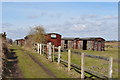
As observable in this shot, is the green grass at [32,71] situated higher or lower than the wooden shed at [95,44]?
lower

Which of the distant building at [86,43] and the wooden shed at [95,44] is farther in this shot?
the distant building at [86,43]

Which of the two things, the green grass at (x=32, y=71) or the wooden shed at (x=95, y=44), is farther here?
the wooden shed at (x=95, y=44)

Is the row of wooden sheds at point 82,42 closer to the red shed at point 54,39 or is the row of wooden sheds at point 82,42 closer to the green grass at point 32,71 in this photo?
the red shed at point 54,39

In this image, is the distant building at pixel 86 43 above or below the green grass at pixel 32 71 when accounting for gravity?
above

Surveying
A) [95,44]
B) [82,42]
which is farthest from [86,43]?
[95,44]

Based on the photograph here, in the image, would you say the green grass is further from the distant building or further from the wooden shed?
the distant building

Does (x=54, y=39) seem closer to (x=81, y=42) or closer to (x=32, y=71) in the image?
(x=81, y=42)

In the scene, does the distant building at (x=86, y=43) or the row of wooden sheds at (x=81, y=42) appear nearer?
the row of wooden sheds at (x=81, y=42)

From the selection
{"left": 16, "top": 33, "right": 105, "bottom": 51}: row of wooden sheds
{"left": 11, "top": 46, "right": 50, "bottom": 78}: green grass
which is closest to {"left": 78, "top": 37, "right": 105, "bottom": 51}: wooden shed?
{"left": 16, "top": 33, "right": 105, "bottom": 51}: row of wooden sheds

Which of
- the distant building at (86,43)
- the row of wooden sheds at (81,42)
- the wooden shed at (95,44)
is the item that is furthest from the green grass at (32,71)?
the distant building at (86,43)

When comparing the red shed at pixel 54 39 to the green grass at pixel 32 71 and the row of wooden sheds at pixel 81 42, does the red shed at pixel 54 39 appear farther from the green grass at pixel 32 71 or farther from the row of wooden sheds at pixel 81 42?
the green grass at pixel 32 71

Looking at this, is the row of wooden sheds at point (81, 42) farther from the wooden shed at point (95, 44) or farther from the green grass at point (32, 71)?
the green grass at point (32, 71)

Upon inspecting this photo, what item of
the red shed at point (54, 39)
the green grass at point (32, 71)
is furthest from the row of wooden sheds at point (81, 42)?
the green grass at point (32, 71)

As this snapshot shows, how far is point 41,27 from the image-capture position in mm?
32500
